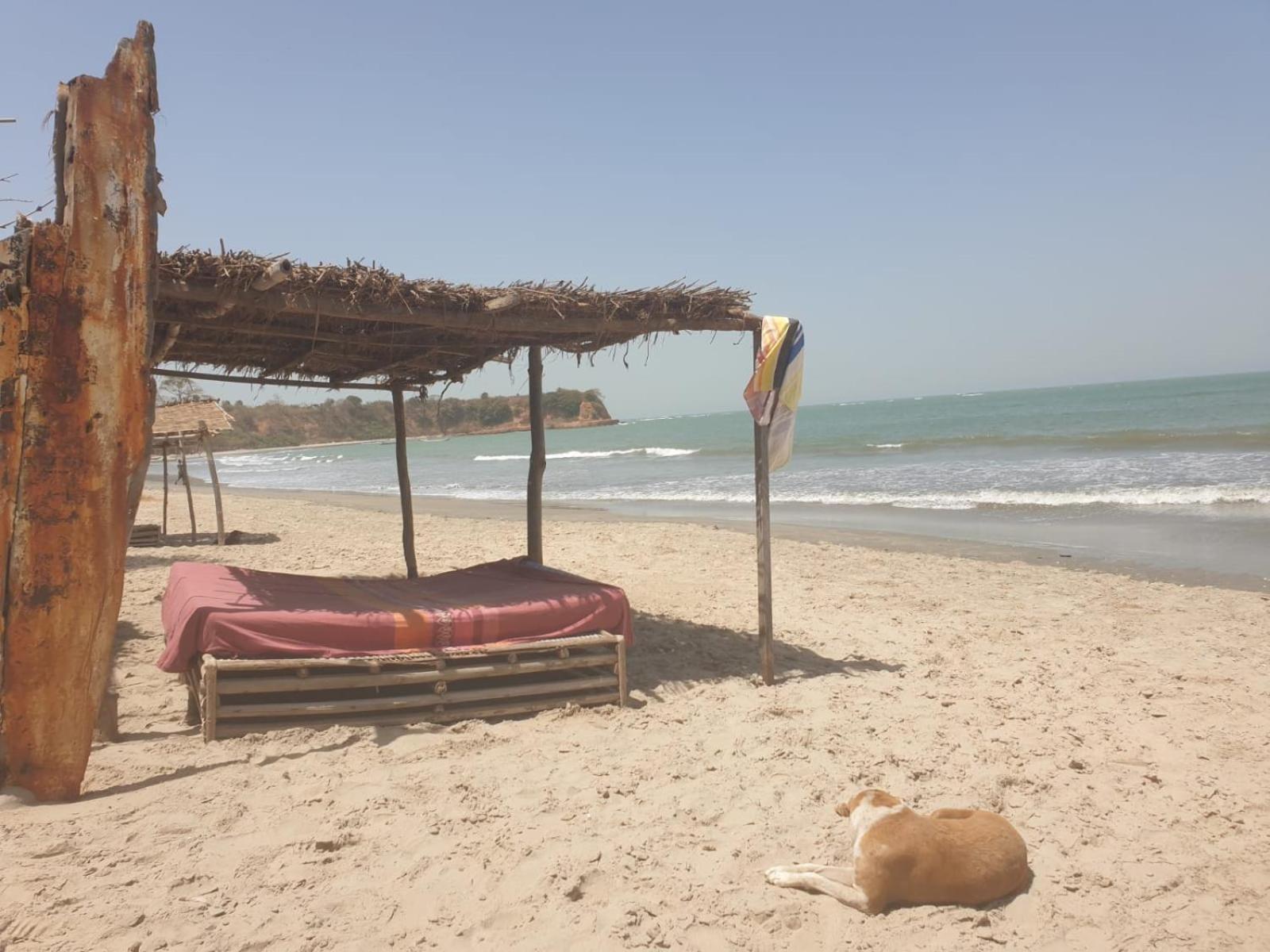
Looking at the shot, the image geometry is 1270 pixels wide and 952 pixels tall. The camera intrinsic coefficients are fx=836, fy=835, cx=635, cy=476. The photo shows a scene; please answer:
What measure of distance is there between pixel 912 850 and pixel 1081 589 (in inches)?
250

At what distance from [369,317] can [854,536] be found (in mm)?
9453

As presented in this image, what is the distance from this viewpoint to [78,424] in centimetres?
323

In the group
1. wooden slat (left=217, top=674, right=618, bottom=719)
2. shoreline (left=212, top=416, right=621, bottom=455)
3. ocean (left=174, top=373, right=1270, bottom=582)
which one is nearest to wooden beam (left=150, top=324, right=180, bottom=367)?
wooden slat (left=217, top=674, right=618, bottom=719)

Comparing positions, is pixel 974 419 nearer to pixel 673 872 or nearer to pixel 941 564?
pixel 941 564

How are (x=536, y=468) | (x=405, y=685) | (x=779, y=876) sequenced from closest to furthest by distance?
(x=779, y=876), (x=405, y=685), (x=536, y=468)

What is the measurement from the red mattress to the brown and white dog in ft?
7.18

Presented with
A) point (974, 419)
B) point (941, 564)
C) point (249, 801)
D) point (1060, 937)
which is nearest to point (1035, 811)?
point (1060, 937)

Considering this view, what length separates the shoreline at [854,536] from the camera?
29.3 ft

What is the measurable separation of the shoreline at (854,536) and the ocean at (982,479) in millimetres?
247

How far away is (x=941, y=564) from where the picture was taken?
9836 millimetres

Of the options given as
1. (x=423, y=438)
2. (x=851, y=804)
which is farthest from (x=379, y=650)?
(x=423, y=438)

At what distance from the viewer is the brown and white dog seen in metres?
2.90

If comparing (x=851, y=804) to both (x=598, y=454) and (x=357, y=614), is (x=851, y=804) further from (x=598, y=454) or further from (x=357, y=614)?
(x=598, y=454)

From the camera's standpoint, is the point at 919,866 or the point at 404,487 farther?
the point at 404,487
